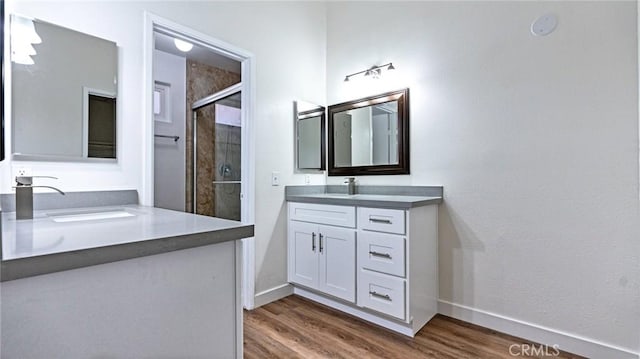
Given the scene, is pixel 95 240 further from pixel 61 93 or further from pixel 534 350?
pixel 534 350

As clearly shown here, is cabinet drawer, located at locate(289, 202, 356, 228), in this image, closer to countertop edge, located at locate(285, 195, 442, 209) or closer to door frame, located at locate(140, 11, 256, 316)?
countertop edge, located at locate(285, 195, 442, 209)

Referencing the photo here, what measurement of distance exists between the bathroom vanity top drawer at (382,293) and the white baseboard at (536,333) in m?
0.51

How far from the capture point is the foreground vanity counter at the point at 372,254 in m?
1.92

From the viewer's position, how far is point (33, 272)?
1.94 ft

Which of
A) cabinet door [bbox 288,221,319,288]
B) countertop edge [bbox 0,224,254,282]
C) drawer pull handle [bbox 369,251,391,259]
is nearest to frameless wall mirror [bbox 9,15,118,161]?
countertop edge [bbox 0,224,254,282]

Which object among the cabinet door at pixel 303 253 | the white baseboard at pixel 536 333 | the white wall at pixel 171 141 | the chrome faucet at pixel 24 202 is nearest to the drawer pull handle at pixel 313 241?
the cabinet door at pixel 303 253

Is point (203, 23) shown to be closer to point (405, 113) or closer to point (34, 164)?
point (34, 164)

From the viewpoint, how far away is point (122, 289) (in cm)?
73

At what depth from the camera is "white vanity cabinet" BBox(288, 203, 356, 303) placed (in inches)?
85.9

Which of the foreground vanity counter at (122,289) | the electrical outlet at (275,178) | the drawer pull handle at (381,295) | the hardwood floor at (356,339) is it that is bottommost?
the hardwood floor at (356,339)

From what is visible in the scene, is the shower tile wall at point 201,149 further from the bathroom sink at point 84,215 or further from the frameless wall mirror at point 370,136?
the bathroom sink at point 84,215

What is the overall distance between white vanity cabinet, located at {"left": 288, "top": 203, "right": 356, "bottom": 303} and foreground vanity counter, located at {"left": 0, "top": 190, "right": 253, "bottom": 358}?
4.27 feet

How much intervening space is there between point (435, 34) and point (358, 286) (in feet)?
6.34

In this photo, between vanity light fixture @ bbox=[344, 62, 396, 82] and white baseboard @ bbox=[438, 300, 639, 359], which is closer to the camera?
white baseboard @ bbox=[438, 300, 639, 359]
